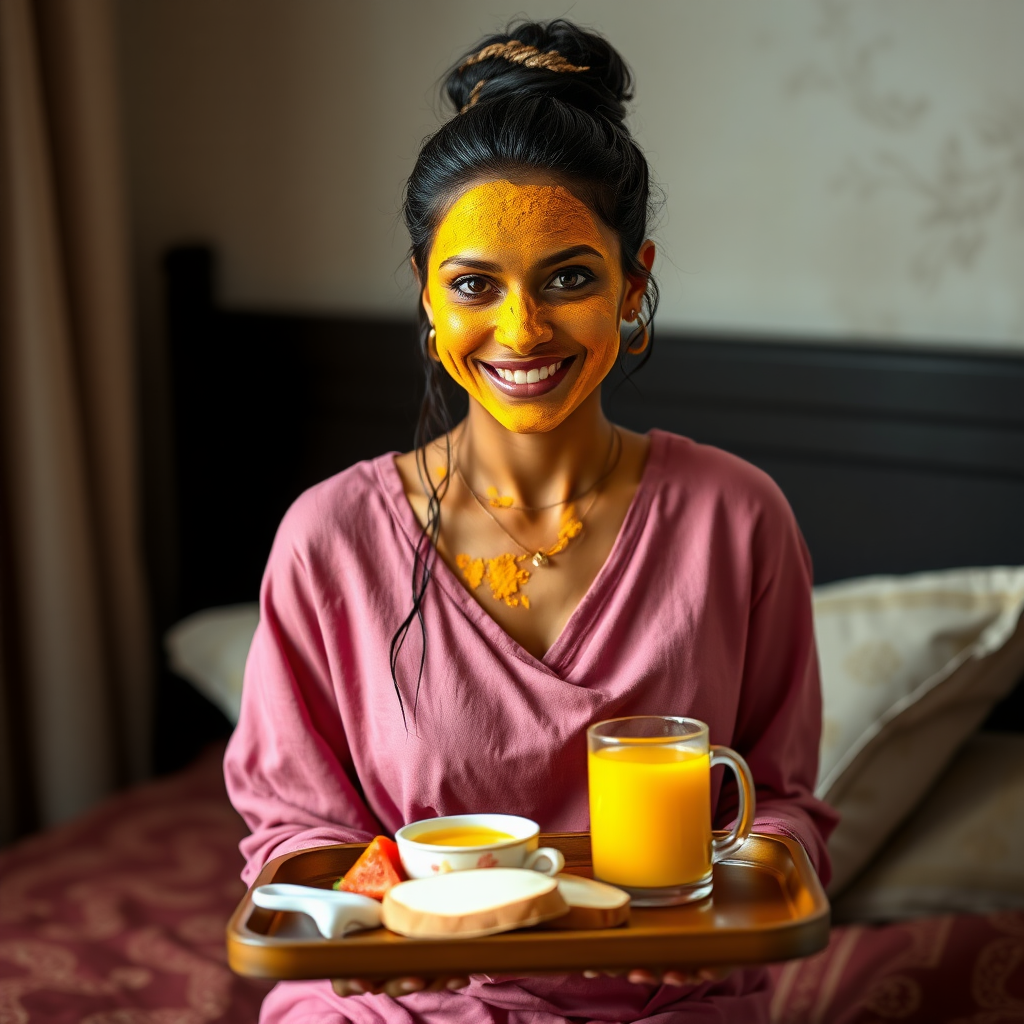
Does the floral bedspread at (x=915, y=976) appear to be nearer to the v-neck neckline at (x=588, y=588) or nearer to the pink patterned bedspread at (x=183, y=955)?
the pink patterned bedspread at (x=183, y=955)

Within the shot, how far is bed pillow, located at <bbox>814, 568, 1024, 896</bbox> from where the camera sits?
179 centimetres

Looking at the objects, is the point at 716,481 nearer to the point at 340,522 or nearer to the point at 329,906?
the point at 340,522

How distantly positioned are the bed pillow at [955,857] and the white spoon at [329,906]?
985mm

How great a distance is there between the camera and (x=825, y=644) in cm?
190

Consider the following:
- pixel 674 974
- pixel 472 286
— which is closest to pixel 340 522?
pixel 472 286

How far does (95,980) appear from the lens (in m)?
1.65

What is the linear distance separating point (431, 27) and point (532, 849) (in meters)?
1.81

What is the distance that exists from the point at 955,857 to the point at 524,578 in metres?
0.83

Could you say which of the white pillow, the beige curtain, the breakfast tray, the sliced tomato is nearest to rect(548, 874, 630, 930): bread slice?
the breakfast tray

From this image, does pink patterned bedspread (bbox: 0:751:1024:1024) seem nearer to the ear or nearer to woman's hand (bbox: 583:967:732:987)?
woman's hand (bbox: 583:967:732:987)

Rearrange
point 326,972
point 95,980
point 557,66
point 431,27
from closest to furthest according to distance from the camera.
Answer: point 326,972 → point 557,66 → point 95,980 → point 431,27

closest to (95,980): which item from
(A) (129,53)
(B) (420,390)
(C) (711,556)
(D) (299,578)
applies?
(D) (299,578)

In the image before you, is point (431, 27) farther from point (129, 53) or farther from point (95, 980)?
point (95, 980)

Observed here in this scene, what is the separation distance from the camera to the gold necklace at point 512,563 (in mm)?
1346
